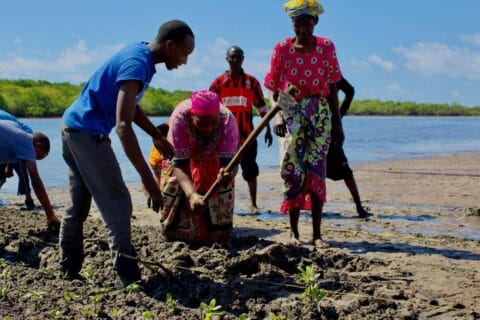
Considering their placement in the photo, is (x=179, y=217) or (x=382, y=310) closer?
(x=382, y=310)

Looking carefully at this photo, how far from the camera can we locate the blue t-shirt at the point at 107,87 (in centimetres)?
438

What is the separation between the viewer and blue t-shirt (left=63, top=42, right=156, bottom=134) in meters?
4.38

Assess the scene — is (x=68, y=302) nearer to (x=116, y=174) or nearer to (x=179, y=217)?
(x=116, y=174)

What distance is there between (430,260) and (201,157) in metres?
2.03

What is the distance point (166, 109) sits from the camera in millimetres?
52844

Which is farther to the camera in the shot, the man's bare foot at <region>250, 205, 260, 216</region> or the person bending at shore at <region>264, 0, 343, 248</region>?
the man's bare foot at <region>250, 205, 260, 216</region>

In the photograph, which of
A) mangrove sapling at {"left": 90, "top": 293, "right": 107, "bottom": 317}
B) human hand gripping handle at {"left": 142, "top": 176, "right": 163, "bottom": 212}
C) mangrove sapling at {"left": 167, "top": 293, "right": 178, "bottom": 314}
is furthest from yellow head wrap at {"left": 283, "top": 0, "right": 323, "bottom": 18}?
mangrove sapling at {"left": 90, "top": 293, "right": 107, "bottom": 317}

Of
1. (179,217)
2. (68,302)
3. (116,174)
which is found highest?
(116,174)

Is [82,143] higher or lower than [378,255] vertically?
higher

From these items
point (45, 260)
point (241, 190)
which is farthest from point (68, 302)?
point (241, 190)

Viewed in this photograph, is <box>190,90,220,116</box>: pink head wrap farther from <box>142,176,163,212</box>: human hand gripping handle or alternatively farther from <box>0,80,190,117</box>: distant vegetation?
<box>0,80,190,117</box>: distant vegetation

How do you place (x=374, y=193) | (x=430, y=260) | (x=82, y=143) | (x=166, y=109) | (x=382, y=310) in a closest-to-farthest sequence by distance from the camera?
1. (x=382, y=310)
2. (x=82, y=143)
3. (x=430, y=260)
4. (x=374, y=193)
5. (x=166, y=109)

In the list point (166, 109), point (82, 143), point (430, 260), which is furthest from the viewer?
point (166, 109)

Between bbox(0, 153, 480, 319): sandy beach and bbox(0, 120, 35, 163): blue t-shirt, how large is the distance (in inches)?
31.0
